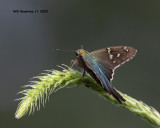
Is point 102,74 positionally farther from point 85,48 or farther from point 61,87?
point 85,48

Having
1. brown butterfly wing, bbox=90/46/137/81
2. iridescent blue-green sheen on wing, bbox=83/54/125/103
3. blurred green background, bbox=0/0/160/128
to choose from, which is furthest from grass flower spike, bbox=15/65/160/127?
blurred green background, bbox=0/0/160/128

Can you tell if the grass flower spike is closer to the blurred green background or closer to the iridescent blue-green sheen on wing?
the iridescent blue-green sheen on wing

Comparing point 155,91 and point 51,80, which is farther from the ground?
point 51,80

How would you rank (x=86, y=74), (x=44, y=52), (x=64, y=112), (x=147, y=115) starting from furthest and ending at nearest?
(x=44, y=52) → (x=64, y=112) → (x=86, y=74) → (x=147, y=115)

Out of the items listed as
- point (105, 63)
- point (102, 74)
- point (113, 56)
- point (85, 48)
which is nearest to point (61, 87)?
point (102, 74)

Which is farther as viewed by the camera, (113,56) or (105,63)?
(113,56)

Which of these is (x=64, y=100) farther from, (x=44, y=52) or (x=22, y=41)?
(x=22, y=41)

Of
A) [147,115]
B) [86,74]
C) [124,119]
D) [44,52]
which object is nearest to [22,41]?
[44,52]
